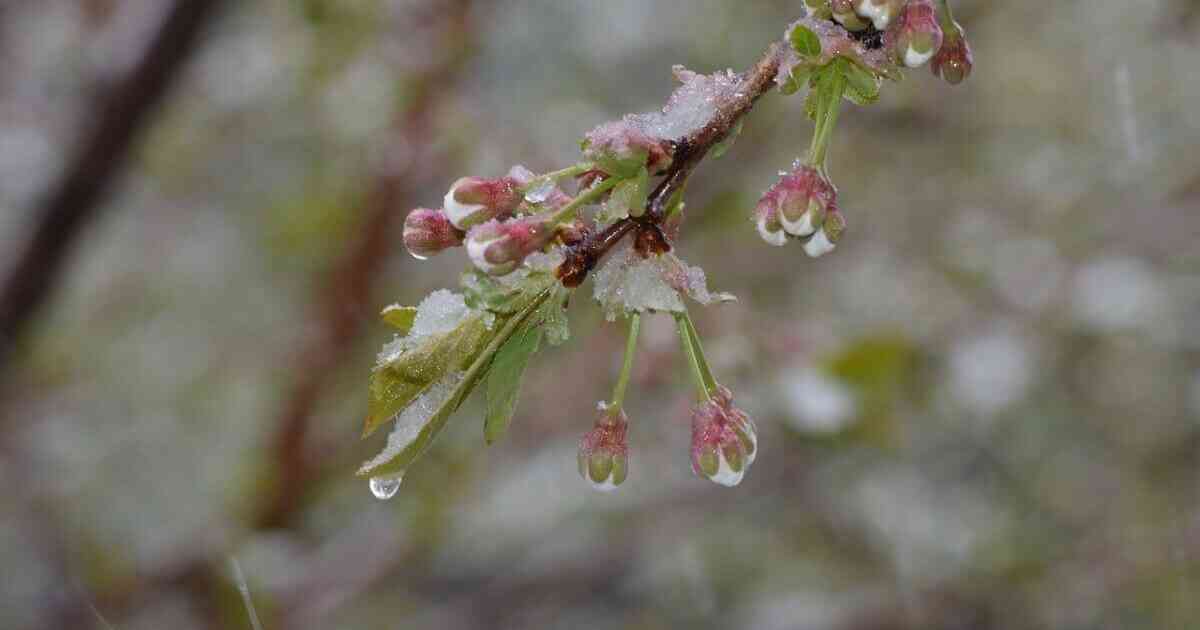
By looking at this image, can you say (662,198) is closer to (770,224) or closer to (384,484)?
(770,224)

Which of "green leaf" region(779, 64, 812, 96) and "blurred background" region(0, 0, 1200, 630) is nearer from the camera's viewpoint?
"green leaf" region(779, 64, 812, 96)

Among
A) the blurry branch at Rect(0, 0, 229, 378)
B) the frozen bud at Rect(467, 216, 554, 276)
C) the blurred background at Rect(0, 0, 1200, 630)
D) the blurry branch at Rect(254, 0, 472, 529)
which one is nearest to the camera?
the frozen bud at Rect(467, 216, 554, 276)

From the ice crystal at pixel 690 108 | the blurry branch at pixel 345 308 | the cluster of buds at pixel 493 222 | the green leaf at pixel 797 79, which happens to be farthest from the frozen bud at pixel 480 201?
the blurry branch at pixel 345 308

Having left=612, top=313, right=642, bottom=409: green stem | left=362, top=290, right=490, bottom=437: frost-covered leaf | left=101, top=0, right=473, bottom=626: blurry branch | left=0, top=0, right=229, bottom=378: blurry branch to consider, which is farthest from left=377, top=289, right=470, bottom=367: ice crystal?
left=101, top=0, right=473, bottom=626: blurry branch

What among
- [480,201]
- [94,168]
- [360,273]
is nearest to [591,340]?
[360,273]

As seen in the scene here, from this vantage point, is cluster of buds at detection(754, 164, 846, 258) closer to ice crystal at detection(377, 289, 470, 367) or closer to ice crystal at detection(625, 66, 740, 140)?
ice crystal at detection(625, 66, 740, 140)

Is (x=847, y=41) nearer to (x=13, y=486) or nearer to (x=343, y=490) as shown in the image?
(x=13, y=486)

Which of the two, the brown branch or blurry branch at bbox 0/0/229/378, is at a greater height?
the brown branch
